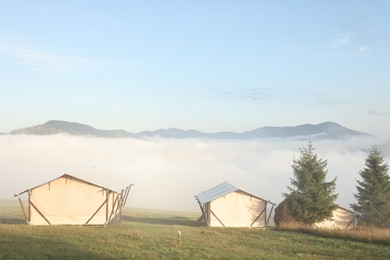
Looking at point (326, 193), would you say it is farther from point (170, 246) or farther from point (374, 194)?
point (170, 246)

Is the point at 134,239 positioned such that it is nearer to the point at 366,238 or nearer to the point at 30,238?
the point at 30,238

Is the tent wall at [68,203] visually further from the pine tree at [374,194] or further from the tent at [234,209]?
the pine tree at [374,194]

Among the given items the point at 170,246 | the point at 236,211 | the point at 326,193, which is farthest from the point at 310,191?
the point at 170,246

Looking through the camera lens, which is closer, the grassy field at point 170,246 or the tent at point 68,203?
the grassy field at point 170,246

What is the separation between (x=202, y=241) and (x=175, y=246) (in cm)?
338

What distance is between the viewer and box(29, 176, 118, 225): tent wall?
1505 inches

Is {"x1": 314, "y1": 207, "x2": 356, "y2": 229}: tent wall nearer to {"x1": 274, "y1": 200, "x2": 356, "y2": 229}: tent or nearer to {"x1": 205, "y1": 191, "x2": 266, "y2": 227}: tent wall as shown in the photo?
{"x1": 274, "y1": 200, "x2": 356, "y2": 229}: tent

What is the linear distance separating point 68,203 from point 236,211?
52.4ft

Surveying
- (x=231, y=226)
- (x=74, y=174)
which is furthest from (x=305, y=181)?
(x=74, y=174)

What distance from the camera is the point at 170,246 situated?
25.7 m

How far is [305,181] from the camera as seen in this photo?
45375mm

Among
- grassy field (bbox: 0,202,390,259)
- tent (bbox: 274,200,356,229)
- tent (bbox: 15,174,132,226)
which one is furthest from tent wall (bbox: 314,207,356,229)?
tent (bbox: 15,174,132,226)

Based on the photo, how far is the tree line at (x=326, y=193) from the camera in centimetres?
4425

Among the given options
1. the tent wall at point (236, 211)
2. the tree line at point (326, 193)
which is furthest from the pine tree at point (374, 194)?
the tent wall at point (236, 211)
